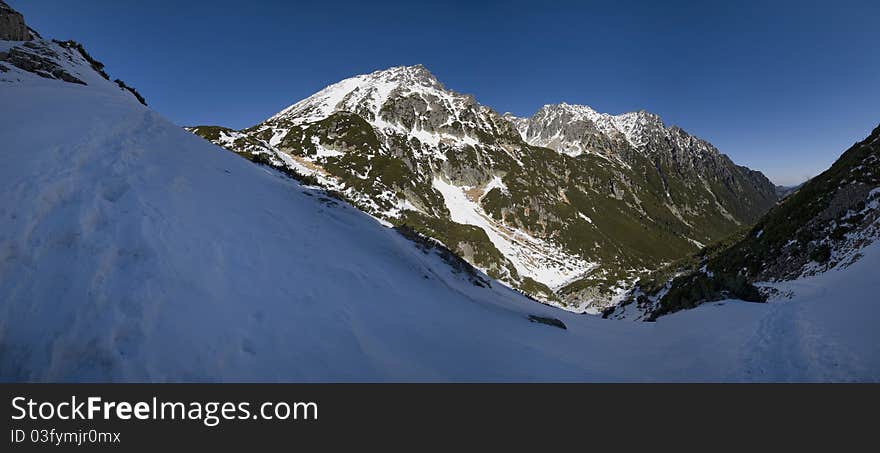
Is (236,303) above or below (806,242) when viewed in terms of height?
below

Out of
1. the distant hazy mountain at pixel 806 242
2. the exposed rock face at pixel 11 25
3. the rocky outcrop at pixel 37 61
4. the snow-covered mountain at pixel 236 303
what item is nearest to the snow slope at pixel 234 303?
the snow-covered mountain at pixel 236 303

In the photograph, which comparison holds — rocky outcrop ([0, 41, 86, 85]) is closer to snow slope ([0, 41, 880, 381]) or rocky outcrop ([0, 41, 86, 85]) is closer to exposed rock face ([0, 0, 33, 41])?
exposed rock face ([0, 0, 33, 41])

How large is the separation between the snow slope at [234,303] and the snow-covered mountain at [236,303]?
4 centimetres

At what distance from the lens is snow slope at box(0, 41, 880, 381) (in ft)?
20.5

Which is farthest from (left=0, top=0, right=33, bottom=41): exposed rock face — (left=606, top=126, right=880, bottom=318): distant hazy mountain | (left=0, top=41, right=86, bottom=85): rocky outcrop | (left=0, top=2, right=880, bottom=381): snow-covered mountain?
(left=606, top=126, right=880, bottom=318): distant hazy mountain

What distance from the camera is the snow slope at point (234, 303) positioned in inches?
246

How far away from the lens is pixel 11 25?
25.9 metres

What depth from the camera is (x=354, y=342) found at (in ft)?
27.2

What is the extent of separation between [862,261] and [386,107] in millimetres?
197364

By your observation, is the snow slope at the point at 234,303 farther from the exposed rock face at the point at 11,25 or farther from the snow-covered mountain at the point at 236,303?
the exposed rock face at the point at 11,25

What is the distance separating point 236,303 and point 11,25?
35740mm

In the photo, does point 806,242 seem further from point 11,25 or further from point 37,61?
point 11,25

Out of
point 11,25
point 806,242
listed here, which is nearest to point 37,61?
point 11,25
